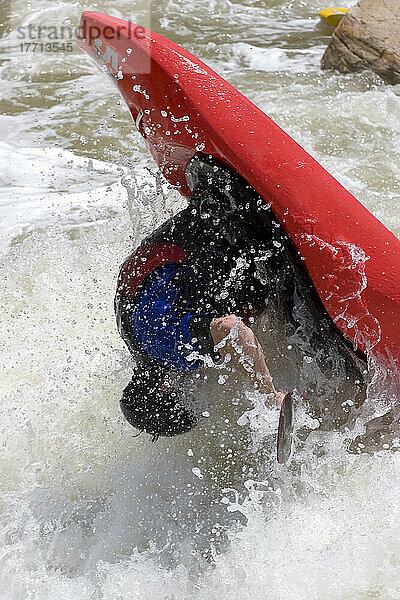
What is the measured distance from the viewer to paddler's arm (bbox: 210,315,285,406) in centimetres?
114

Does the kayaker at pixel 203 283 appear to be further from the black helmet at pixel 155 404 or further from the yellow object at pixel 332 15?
the yellow object at pixel 332 15

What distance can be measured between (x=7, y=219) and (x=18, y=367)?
71 cm

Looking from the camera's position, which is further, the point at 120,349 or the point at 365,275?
the point at 120,349

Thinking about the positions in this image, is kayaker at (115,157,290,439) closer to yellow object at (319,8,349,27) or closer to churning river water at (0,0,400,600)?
churning river water at (0,0,400,600)

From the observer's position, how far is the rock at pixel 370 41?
302cm

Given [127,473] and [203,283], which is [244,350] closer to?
[203,283]

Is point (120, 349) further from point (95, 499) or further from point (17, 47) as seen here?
point (17, 47)

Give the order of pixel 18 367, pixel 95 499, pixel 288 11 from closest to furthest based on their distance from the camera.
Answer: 1. pixel 95 499
2. pixel 18 367
3. pixel 288 11

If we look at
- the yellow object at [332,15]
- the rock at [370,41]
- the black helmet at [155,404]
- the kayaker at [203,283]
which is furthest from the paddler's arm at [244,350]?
the yellow object at [332,15]

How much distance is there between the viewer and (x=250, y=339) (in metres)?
1.18

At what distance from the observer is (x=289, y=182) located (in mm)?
1122

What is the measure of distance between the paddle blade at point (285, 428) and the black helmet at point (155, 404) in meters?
0.23

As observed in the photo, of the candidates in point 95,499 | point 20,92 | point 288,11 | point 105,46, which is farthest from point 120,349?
point 288,11

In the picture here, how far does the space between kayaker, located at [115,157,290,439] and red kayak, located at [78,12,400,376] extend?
5 cm
